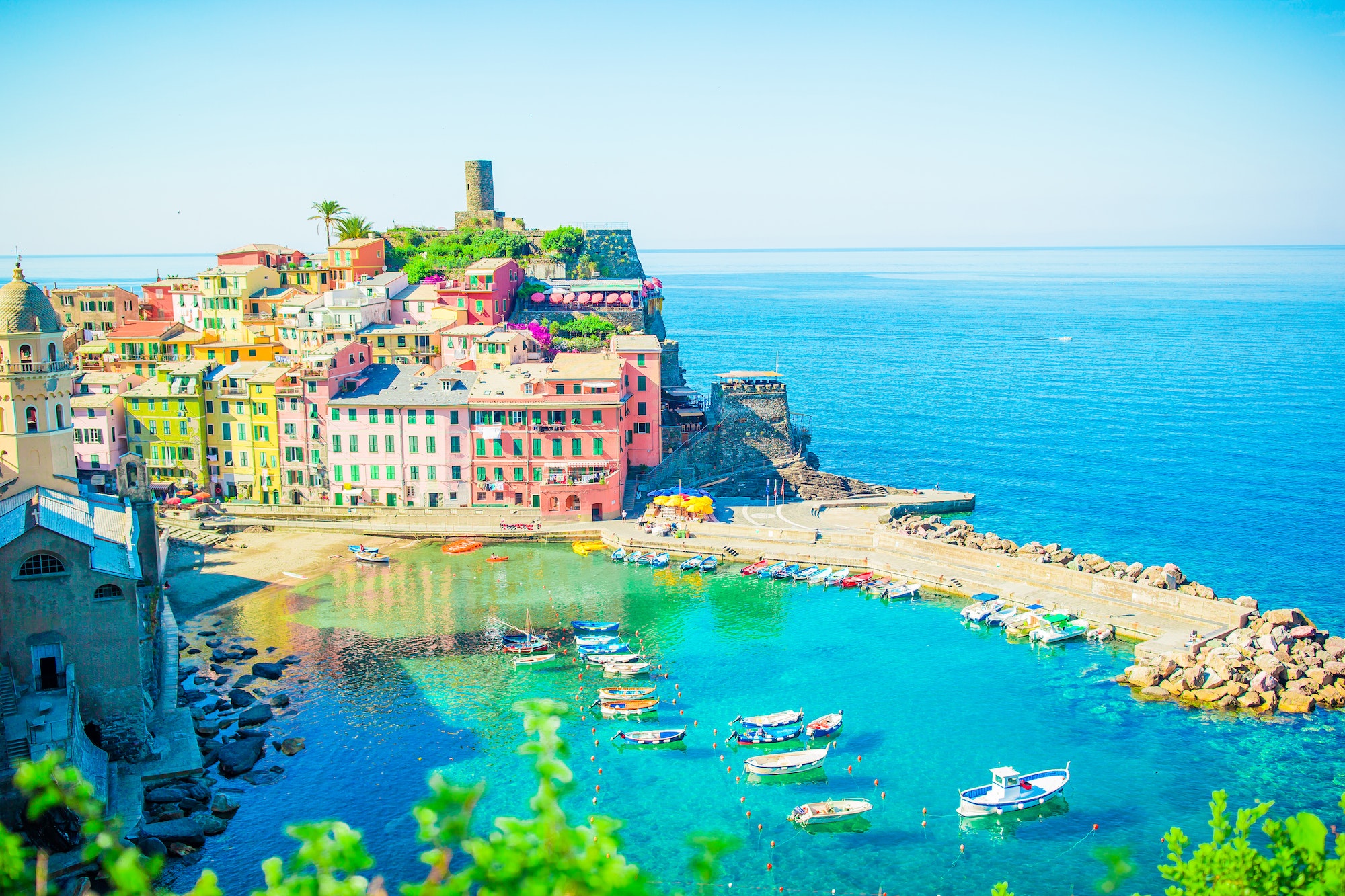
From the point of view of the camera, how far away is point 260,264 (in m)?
105

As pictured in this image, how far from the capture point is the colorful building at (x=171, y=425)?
246 feet

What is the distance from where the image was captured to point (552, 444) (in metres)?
71.6

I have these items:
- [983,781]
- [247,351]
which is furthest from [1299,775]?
[247,351]

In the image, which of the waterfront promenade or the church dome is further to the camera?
the waterfront promenade

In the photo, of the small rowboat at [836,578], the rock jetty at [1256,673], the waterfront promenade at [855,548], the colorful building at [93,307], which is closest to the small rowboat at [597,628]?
the waterfront promenade at [855,548]

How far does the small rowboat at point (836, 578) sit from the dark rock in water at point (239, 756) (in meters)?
33.2

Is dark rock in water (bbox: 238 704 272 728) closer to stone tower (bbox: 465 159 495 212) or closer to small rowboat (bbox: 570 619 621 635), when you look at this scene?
small rowboat (bbox: 570 619 621 635)

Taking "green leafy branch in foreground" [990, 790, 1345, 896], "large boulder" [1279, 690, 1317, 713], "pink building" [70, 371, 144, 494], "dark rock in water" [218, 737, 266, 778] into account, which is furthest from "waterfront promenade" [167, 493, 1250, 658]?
"green leafy branch in foreground" [990, 790, 1345, 896]

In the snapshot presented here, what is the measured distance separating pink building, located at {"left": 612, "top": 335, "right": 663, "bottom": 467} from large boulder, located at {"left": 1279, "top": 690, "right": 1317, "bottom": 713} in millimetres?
44215

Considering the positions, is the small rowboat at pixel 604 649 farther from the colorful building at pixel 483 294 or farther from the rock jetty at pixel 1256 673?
the colorful building at pixel 483 294

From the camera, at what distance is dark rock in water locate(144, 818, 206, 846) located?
1379 inches

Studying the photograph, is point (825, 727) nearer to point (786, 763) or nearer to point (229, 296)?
point (786, 763)

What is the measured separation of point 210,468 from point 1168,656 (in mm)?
63449

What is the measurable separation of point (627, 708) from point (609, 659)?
5.26 m
